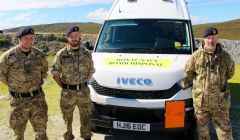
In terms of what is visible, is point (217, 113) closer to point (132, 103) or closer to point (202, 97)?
point (202, 97)

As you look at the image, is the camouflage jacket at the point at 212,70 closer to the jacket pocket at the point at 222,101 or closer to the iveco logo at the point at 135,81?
the jacket pocket at the point at 222,101

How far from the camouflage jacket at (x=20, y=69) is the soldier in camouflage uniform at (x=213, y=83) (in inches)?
92.1

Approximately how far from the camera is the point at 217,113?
547 cm

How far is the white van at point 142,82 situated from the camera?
18.7ft

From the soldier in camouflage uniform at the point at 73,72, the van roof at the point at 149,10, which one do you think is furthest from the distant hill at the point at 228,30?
the soldier in camouflage uniform at the point at 73,72

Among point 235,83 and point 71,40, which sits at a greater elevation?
point 71,40

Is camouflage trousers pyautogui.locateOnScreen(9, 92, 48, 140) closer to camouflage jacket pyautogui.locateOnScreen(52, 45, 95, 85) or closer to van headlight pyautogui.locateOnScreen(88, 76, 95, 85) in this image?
camouflage jacket pyautogui.locateOnScreen(52, 45, 95, 85)

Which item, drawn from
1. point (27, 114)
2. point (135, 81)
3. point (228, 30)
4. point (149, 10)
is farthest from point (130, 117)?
point (228, 30)

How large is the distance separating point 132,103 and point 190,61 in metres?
1.08

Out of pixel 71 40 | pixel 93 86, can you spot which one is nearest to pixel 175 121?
pixel 93 86

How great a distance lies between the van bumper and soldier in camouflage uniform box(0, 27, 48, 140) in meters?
0.93

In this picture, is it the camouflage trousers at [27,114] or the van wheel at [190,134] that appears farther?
Answer: the van wheel at [190,134]

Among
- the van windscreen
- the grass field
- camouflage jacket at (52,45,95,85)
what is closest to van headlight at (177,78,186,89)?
the van windscreen

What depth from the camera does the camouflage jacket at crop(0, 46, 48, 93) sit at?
5184mm
